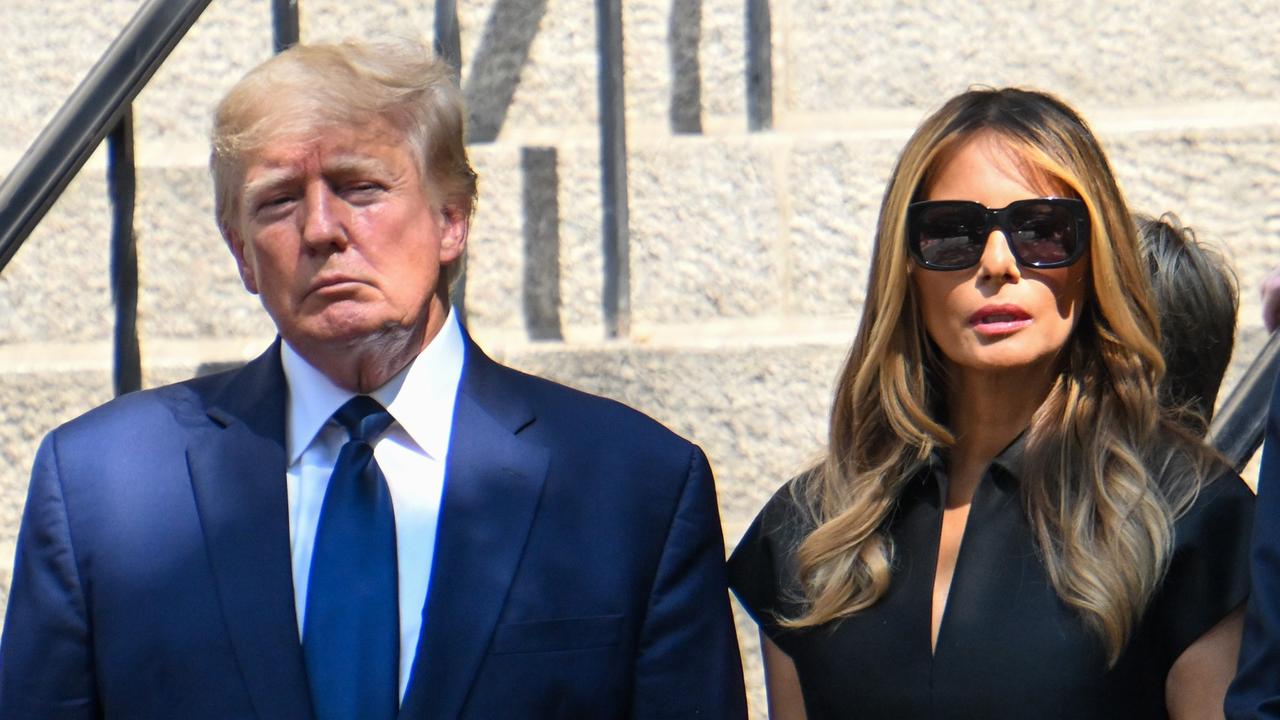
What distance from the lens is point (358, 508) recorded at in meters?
2.19

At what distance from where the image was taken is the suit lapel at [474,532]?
2125 millimetres

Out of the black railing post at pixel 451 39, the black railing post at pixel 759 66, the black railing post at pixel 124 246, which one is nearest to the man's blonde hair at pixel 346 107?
the black railing post at pixel 124 246

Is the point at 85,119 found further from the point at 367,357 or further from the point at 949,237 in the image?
the point at 949,237

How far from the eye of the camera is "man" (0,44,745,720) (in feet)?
7.01

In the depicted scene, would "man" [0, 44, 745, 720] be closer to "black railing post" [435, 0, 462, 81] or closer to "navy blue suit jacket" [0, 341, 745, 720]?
"navy blue suit jacket" [0, 341, 745, 720]

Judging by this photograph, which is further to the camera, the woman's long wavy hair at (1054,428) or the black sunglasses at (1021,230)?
the black sunglasses at (1021,230)

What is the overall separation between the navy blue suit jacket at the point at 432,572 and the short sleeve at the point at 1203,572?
0.60m

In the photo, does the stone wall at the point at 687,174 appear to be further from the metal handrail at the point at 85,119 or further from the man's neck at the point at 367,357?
the man's neck at the point at 367,357

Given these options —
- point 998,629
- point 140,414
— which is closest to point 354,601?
point 140,414

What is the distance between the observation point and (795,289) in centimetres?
349

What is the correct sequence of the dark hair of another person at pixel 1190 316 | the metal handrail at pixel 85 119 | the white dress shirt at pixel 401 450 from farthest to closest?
the metal handrail at pixel 85 119
the dark hair of another person at pixel 1190 316
the white dress shirt at pixel 401 450

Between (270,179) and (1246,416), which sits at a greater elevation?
(270,179)

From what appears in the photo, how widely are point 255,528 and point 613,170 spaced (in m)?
1.37

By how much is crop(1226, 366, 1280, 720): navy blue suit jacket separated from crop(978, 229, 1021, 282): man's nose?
523mm
